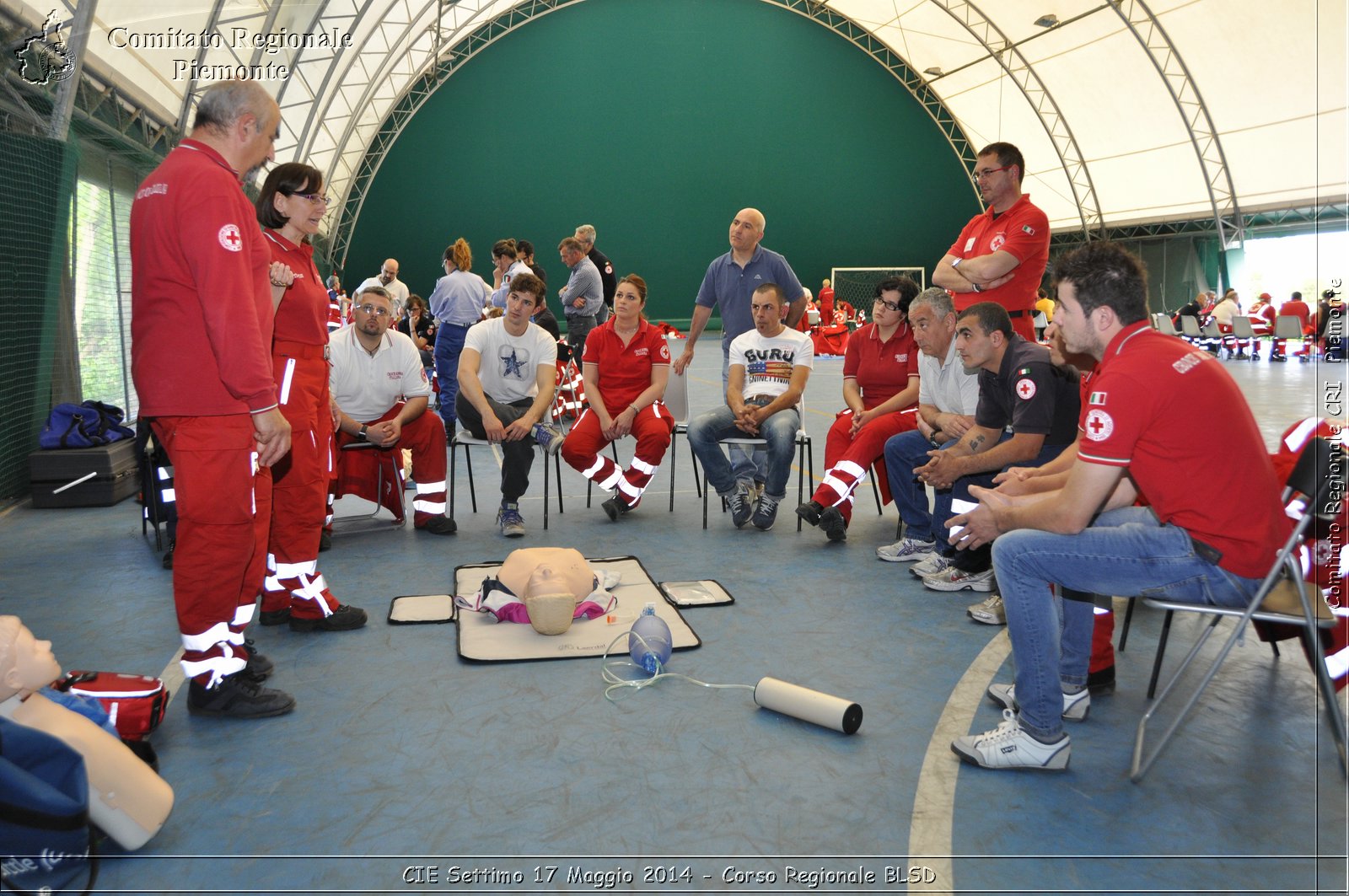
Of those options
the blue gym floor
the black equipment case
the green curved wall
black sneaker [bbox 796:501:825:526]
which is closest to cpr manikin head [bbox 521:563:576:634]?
the blue gym floor

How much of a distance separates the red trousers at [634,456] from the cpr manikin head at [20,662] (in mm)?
3490

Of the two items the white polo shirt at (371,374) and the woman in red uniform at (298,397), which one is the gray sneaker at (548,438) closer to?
the white polo shirt at (371,374)

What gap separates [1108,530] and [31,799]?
2.54 metres

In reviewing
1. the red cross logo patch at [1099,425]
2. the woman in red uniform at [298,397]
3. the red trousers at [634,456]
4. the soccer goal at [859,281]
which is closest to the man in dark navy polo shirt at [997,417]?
the red cross logo patch at [1099,425]

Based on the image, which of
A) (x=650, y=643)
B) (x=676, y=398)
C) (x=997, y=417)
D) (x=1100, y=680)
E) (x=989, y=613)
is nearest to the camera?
(x=1100, y=680)

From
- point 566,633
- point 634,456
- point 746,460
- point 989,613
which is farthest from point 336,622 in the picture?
point 746,460

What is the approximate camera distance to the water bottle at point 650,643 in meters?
3.10

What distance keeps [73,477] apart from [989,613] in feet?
17.8

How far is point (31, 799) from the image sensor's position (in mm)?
1841

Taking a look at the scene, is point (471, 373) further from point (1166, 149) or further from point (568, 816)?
point (1166, 149)

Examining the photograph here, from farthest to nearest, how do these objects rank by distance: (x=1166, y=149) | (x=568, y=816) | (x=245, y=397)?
(x=1166, y=149) < (x=245, y=397) < (x=568, y=816)

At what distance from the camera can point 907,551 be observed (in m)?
4.56

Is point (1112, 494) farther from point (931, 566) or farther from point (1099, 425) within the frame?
point (931, 566)

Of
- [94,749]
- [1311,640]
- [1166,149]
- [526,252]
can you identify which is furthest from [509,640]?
[1166,149]
